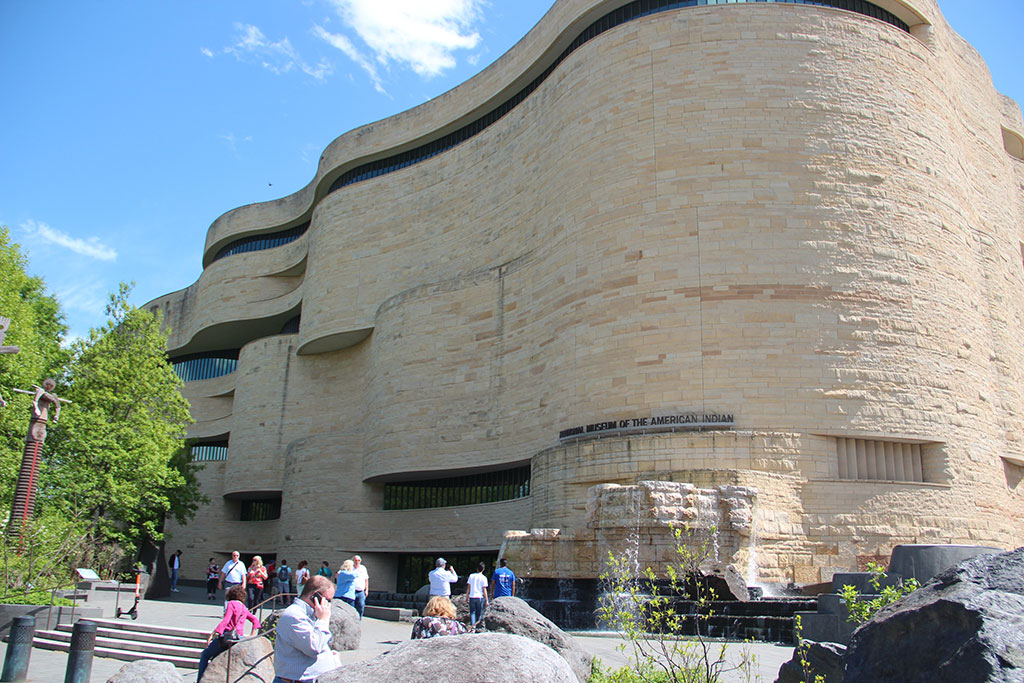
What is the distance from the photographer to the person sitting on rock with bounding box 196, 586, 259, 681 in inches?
316

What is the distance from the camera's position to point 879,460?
21.4 meters

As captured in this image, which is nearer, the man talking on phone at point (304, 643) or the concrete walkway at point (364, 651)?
the man talking on phone at point (304, 643)

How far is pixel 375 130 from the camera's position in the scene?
1512 inches

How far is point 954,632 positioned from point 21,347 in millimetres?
25873

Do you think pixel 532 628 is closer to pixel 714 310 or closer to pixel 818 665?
pixel 818 665

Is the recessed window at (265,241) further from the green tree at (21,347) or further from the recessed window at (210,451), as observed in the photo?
the green tree at (21,347)

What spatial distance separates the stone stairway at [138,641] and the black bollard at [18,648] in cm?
215

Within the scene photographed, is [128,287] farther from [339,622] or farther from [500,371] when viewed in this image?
[339,622]

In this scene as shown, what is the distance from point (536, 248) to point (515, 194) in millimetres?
3723

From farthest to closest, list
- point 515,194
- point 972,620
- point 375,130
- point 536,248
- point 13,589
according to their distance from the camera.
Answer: point 375,130
point 515,194
point 536,248
point 13,589
point 972,620

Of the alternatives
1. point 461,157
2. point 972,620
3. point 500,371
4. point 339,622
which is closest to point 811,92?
point 500,371

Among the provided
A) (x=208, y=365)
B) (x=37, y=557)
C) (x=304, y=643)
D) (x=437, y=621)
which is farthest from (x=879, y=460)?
(x=208, y=365)

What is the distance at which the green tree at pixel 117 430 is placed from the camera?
23844 millimetres

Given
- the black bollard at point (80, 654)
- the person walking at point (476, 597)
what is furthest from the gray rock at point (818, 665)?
the black bollard at point (80, 654)
